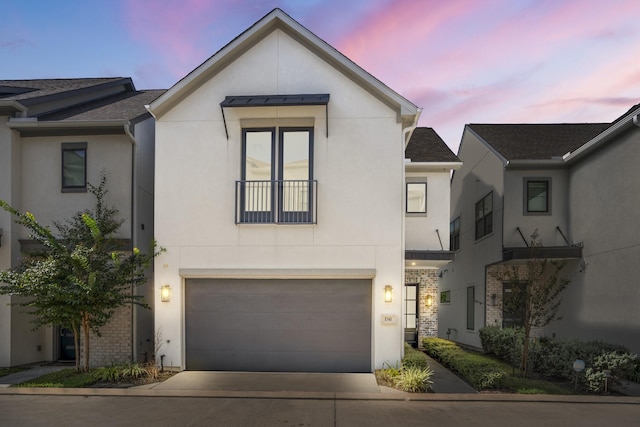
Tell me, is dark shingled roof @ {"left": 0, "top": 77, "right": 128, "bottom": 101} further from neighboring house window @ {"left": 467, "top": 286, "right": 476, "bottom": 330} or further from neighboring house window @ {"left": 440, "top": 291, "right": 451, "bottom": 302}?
neighboring house window @ {"left": 440, "top": 291, "right": 451, "bottom": 302}

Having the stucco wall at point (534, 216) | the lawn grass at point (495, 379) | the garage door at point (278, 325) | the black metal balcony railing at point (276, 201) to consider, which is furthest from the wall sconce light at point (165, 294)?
the stucco wall at point (534, 216)

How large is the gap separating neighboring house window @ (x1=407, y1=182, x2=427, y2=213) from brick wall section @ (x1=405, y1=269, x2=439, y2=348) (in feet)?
8.95

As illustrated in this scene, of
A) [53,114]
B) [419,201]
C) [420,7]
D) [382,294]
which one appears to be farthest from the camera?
[419,201]

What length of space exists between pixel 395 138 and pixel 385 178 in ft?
3.51

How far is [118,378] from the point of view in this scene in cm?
945

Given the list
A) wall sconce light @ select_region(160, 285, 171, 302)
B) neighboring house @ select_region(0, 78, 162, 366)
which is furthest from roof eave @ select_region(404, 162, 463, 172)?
neighboring house @ select_region(0, 78, 162, 366)

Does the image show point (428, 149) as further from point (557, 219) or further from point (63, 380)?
point (63, 380)

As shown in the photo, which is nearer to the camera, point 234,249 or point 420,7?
point 234,249

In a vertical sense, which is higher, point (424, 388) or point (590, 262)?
point (590, 262)

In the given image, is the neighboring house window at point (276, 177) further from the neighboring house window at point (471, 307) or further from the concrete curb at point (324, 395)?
the neighboring house window at point (471, 307)

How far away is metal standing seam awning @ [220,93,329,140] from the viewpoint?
10.1 metres

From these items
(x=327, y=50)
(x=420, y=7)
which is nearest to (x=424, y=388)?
(x=327, y=50)

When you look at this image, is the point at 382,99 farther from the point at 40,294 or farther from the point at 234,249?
the point at 40,294

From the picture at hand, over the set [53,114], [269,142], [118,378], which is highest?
[53,114]
